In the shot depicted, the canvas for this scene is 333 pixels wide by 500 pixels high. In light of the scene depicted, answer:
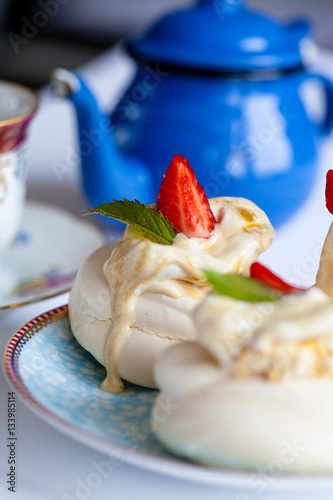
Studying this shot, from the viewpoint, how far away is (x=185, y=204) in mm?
709

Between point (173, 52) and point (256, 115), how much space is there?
0.18 meters

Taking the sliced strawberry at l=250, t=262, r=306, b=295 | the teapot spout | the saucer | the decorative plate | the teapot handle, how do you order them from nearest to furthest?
the decorative plate → the sliced strawberry at l=250, t=262, r=306, b=295 → the saucer → the teapot spout → the teapot handle

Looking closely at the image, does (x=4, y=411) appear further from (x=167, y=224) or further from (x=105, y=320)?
(x=167, y=224)

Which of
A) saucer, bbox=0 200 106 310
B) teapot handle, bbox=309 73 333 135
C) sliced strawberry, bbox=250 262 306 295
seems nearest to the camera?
sliced strawberry, bbox=250 262 306 295

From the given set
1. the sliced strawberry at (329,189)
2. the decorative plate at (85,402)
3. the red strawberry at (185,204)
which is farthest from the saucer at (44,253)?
the sliced strawberry at (329,189)

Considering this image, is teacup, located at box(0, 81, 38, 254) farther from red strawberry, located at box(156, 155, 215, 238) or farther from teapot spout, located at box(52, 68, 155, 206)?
red strawberry, located at box(156, 155, 215, 238)

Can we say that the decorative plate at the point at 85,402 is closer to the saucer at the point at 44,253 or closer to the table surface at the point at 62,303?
the table surface at the point at 62,303

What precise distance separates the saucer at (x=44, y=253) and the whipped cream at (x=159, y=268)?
25 centimetres

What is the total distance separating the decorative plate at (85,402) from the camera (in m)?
0.50

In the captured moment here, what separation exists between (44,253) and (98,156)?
19cm

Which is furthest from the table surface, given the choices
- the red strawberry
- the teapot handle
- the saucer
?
the red strawberry

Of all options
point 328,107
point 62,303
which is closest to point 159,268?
point 62,303

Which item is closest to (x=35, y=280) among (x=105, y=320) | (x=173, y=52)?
(x=105, y=320)

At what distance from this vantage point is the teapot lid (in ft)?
3.81
